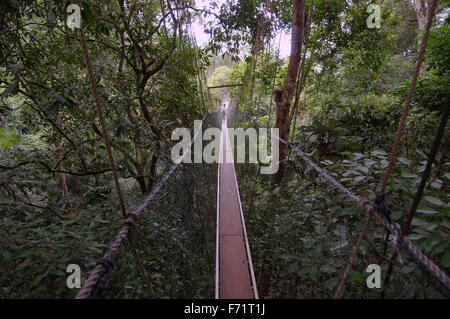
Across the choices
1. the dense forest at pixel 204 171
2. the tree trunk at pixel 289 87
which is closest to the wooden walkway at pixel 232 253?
the dense forest at pixel 204 171

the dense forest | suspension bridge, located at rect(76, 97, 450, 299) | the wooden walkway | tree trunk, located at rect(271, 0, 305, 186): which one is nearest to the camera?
suspension bridge, located at rect(76, 97, 450, 299)

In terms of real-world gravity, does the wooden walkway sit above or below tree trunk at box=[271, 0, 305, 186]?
below

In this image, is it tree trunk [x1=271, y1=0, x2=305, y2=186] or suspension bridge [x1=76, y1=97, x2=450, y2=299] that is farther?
tree trunk [x1=271, y1=0, x2=305, y2=186]

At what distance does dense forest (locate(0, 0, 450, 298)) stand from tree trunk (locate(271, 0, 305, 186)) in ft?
0.04

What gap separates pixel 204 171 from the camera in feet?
7.55

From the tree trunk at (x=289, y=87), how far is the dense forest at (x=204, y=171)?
0.5 inches

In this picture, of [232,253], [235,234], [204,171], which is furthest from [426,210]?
[204,171]

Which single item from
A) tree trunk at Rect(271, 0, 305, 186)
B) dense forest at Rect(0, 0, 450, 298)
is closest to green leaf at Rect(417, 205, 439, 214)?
dense forest at Rect(0, 0, 450, 298)

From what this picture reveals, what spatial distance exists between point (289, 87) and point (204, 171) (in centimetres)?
118

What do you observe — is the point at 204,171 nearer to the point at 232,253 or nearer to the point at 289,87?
the point at 232,253

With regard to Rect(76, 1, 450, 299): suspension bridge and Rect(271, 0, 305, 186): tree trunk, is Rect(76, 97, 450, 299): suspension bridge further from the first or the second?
Rect(271, 0, 305, 186): tree trunk

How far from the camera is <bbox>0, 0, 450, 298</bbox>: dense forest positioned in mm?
729

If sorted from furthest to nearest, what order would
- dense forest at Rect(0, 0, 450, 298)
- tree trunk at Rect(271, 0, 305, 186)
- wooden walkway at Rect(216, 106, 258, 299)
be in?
tree trunk at Rect(271, 0, 305, 186) < wooden walkway at Rect(216, 106, 258, 299) < dense forest at Rect(0, 0, 450, 298)
